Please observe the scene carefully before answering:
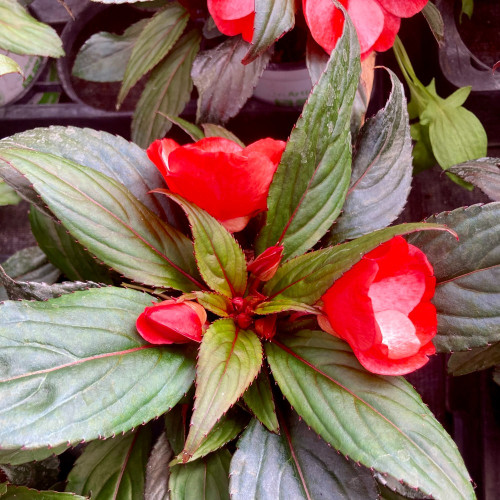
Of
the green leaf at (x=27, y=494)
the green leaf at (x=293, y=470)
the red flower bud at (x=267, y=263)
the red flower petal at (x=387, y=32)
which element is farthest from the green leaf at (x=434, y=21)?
the green leaf at (x=27, y=494)

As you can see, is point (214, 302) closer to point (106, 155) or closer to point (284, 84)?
point (106, 155)

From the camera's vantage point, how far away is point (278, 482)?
455mm

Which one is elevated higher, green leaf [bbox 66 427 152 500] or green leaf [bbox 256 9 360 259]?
green leaf [bbox 256 9 360 259]

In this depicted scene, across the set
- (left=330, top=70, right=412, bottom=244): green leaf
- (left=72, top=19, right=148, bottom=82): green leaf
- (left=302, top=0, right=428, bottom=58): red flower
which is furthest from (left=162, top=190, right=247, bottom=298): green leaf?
(left=72, top=19, right=148, bottom=82): green leaf

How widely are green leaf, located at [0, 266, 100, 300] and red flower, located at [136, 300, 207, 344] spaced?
8cm

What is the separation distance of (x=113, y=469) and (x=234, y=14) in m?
0.46

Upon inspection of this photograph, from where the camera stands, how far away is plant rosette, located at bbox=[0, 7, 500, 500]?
15.1 inches

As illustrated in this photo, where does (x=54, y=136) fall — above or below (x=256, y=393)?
above

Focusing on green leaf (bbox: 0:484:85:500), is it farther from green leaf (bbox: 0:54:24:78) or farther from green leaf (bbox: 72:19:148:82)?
green leaf (bbox: 72:19:148:82)

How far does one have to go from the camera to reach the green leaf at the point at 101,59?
0.81 metres

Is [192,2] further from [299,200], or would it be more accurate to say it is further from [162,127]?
[299,200]

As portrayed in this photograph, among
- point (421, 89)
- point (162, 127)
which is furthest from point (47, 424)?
point (421, 89)

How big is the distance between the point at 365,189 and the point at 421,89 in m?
0.33

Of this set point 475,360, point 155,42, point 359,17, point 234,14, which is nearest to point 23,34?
point 155,42
